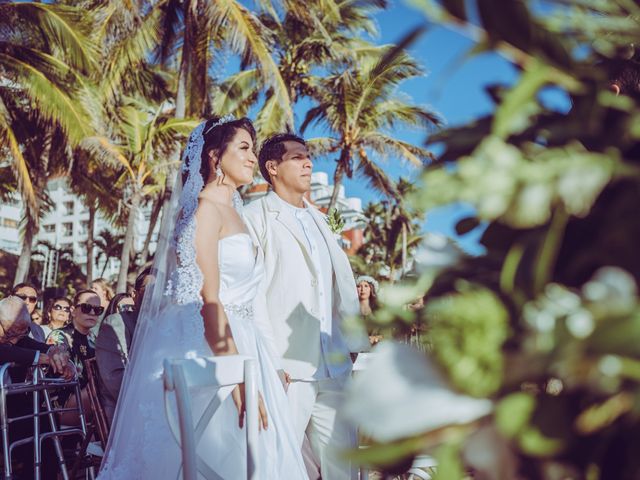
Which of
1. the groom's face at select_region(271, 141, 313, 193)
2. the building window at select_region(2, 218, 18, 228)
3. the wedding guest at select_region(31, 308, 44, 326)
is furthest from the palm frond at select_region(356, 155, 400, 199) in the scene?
the building window at select_region(2, 218, 18, 228)

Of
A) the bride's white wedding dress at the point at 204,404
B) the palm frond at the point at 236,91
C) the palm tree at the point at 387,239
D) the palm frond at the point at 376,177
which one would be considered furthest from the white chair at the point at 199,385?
the palm tree at the point at 387,239

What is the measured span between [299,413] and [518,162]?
8.82ft

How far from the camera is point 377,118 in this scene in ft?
56.6

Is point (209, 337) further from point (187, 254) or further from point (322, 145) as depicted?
point (322, 145)

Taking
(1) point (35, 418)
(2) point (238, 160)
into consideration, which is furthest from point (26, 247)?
(2) point (238, 160)

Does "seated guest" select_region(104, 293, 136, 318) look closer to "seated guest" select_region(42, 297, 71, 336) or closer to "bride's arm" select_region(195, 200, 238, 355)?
"seated guest" select_region(42, 297, 71, 336)

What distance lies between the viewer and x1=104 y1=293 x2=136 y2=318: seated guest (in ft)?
16.9

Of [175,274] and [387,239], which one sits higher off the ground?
[387,239]

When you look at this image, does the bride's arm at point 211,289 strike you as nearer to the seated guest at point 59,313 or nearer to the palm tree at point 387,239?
the seated guest at point 59,313

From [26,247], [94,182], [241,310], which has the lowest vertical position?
[241,310]

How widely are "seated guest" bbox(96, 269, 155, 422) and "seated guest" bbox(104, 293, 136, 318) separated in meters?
0.72

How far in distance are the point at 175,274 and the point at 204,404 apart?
0.57m

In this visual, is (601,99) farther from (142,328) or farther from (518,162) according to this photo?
(142,328)

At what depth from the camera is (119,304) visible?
562 centimetres
